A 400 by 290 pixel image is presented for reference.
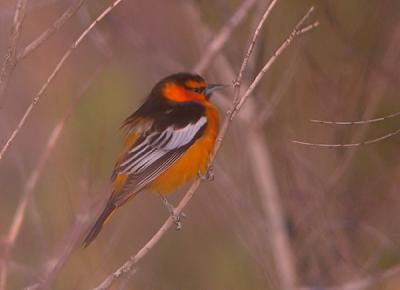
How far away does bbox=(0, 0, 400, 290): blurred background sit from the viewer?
4.92 metres

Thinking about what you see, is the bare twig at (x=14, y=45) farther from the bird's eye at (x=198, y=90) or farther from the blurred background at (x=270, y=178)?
the bird's eye at (x=198, y=90)

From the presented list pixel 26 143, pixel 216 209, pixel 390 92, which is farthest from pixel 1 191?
pixel 390 92

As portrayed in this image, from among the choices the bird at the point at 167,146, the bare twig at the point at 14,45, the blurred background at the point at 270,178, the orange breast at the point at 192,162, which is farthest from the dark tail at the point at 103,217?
the bare twig at the point at 14,45

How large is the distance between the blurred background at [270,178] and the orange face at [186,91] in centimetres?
12

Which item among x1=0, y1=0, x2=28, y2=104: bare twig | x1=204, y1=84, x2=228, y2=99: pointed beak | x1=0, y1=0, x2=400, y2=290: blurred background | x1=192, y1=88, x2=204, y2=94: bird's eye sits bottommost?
x1=0, y1=0, x2=400, y2=290: blurred background

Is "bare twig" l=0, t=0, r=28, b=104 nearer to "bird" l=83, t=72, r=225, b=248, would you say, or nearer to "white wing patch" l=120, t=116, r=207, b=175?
"bird" l=83, t=72, r=225, b=248

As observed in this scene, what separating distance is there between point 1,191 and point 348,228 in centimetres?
487

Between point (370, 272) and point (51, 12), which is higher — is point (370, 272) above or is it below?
below

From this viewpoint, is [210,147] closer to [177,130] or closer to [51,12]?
[177,130]

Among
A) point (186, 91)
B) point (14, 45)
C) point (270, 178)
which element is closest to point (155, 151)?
point (186, 91)

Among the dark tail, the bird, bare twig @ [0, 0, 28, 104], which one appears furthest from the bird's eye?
bare twig @ [0, 0, 28, 104]

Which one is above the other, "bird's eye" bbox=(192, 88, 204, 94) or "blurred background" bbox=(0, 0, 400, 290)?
"bird's eye" bbox=(192, 88, 204, 94)

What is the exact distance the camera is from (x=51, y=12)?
10.3 metres

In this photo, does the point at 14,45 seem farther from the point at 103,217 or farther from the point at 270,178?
the point at 270,178
